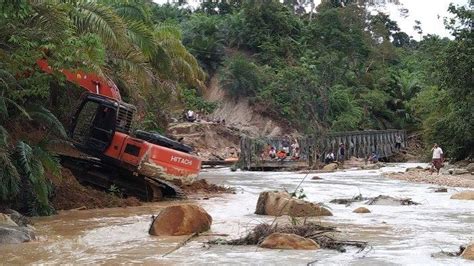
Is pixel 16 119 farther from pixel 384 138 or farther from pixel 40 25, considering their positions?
pixel 384 138

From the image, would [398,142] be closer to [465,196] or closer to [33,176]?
[465,196]

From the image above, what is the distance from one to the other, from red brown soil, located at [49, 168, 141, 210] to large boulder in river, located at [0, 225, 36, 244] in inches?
145

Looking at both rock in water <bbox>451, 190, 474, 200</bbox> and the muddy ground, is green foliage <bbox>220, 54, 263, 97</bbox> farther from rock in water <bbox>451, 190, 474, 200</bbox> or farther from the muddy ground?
the muddy ground

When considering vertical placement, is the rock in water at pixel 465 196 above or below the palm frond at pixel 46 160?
below

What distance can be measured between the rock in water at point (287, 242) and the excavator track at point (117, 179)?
268 inches

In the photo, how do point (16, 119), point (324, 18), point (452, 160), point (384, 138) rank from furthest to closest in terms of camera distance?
point (324, 18) < point (384, 138) < point (452, 160) < point (16, 119)

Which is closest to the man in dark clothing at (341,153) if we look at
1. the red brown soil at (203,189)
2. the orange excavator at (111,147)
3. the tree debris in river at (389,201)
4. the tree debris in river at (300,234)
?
the red brown soil at (203,189)

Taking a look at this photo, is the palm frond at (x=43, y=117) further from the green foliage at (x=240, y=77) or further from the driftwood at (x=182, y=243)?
the green foliage at (x=240, y=77)

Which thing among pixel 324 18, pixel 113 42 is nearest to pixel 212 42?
pixel 324 18

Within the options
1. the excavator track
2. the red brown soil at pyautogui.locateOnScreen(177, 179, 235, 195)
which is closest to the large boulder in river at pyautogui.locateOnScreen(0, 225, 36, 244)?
the excavator track

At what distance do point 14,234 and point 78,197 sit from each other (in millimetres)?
4972

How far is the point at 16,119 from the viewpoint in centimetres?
1327

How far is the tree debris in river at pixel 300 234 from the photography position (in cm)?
848

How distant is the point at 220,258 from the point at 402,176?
1996 cm
